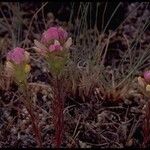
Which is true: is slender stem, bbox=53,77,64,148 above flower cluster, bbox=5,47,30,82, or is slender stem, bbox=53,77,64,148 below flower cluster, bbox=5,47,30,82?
below

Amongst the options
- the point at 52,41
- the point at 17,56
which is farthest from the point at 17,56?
the point at 52,41

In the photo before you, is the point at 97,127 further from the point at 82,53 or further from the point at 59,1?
the point at 59,1

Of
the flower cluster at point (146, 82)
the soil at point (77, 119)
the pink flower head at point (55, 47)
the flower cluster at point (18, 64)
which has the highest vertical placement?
the pink flower head at point (55, 47)

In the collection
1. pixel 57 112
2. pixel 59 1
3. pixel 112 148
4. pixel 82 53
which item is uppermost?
pixel 59 1

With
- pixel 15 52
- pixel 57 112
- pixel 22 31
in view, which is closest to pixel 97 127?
pixel 57 112

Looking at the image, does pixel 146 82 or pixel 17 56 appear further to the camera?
pixel 146 82

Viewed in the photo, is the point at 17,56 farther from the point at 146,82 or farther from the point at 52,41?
the point at 146,82

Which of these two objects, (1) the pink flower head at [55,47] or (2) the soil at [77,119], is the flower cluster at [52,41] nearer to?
(1) the pink flower head at [55,47]

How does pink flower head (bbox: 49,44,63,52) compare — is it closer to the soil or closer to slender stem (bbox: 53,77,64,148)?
slender stem (bbox: 53,77,64,148)

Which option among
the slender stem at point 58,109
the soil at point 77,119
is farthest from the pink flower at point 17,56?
the soil at point 77,119

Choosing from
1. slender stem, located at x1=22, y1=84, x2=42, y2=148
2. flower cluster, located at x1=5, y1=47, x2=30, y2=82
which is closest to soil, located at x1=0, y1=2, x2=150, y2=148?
slender stem, located at x1=22, y1=84, x2=42, y2=148

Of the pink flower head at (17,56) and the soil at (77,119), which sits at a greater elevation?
the pink flower head at (17,56)
